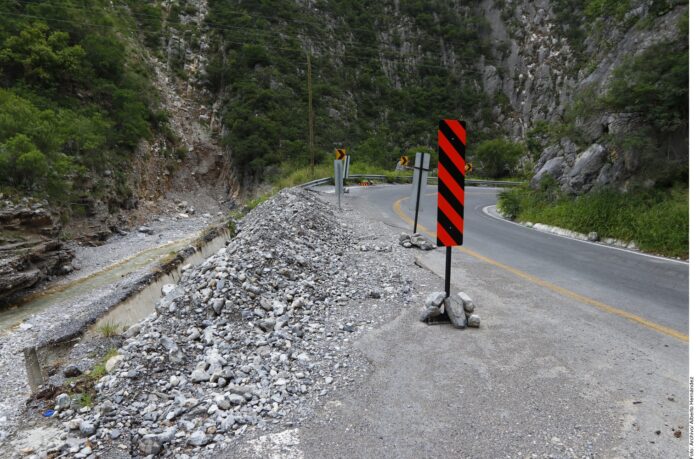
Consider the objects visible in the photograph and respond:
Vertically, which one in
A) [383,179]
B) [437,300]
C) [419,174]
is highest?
[383,179]

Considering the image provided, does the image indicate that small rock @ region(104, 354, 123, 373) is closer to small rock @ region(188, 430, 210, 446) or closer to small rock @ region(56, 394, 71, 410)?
small rock @ region(56, 394, 71, 410)

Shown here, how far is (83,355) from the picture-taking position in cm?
541

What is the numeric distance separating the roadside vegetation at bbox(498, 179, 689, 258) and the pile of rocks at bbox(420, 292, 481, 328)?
6.60 m

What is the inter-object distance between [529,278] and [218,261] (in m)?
4.95

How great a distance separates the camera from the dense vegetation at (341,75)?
34281mm

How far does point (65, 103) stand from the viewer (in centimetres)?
2353

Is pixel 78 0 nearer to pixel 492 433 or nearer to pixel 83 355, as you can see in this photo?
pixel 83 355

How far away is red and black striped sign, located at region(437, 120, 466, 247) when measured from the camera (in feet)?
14.6

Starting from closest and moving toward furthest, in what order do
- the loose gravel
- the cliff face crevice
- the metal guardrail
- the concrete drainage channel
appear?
the loose gravel → the concrete drainage channel → the cliff face crevice → the metal guardrail

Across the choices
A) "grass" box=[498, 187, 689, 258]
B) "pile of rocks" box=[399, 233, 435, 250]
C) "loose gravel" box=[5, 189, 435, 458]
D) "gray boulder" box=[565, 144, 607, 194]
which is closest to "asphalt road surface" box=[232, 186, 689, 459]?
"loose gravel" box=[5, 189, 435, 458]

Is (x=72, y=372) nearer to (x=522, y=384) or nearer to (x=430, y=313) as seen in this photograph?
(x=430, y=313)

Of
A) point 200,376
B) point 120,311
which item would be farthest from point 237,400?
point 120,311

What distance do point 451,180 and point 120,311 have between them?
6983 millimetres

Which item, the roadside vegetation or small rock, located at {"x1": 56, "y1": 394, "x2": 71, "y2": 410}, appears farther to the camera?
the roadside vegetation
